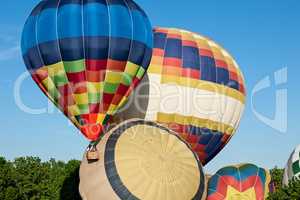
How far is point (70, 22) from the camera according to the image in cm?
1920

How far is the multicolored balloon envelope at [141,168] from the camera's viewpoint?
16.5m

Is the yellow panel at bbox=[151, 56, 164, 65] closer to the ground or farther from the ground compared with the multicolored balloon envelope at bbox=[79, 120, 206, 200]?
farther from the ground

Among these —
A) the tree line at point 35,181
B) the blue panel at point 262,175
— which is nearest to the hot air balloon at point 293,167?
the blue panel at point 262,175

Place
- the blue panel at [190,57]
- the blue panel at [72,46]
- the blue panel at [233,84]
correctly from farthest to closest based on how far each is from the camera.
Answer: the blue panel at [233,84]
the blue panel at [190,57]
the blue panel at [72,46]

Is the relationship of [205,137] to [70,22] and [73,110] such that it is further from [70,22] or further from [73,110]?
[70,22]

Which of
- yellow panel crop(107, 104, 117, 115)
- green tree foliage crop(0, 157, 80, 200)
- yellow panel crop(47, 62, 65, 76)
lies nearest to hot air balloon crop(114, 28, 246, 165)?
yellow panel crop(107, 104, 117, 115)

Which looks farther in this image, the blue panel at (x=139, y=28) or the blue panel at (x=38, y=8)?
the blue panel at (x=38, y=8)

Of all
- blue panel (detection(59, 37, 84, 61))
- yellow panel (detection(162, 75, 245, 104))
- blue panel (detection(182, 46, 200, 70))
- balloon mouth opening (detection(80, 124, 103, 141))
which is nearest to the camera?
balloon mouth opening (detection(80, 124, 103, 141))

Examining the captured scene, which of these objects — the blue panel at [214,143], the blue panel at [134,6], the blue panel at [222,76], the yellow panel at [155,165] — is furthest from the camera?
the blue panel at [214,143]

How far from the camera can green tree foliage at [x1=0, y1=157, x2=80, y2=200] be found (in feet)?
112

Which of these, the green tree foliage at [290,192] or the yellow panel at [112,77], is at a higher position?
the yellow panel at [112,77]

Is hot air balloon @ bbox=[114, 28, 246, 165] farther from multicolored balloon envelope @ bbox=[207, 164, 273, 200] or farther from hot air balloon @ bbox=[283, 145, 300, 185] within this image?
hot air balloon @ bbox=[283, 145, 300, 185]

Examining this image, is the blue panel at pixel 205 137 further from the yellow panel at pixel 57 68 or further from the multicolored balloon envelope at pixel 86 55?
the yellow panel at pixel 57 68

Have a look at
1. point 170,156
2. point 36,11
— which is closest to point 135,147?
point 170,156
